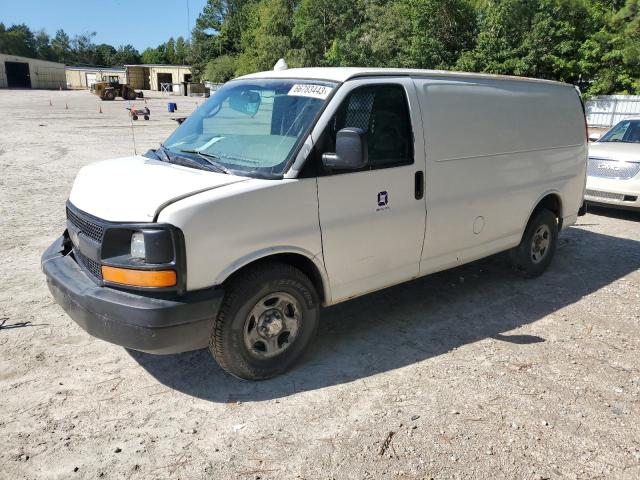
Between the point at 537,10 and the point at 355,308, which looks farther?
the point at 537,10

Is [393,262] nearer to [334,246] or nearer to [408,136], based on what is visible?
[334,246]

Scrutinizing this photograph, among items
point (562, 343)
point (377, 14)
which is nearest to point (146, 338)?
point (562, 343)

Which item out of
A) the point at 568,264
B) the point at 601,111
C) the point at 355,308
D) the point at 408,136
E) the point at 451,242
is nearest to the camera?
the point at 408,136

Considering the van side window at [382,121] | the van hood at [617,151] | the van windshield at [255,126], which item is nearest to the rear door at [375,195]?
the van side window at [382,121]

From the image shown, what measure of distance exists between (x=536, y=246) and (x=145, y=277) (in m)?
4.54

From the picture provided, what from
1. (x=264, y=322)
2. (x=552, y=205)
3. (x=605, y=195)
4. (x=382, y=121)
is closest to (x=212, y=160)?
(x=264, y=322)

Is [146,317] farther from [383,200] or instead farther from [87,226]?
[383,200]

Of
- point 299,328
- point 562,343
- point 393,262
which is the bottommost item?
point 562,343

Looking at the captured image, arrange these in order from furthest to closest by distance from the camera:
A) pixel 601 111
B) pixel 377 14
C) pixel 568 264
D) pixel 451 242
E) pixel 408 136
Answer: pixel 377 14
pixel 601 111
pixel 568 264
pixel 451 242
pixel 408 136

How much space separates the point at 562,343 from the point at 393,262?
1.62 meters

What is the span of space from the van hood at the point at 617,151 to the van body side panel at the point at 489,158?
3446mm

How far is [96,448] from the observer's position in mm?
3076

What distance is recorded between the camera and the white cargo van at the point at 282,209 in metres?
3.21

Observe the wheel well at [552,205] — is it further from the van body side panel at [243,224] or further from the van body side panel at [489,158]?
the van body side panel at [243,224]
